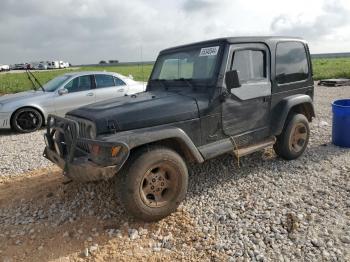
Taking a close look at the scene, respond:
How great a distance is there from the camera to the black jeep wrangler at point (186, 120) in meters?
3.72

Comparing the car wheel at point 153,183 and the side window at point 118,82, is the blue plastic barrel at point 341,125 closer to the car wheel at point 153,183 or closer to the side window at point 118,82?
the car wheel at point 153,183

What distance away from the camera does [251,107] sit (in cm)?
487

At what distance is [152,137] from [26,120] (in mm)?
6502

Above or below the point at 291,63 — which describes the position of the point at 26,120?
below

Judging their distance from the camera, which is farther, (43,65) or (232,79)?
(43,65)

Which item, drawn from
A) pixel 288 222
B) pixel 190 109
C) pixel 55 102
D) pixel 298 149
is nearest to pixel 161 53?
pixel 190 109

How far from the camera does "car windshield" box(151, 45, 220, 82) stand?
4539 mm

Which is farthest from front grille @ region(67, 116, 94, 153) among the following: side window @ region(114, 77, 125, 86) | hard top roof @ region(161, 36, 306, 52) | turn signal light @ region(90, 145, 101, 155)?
side window @ region(114, 77, 125, 86)

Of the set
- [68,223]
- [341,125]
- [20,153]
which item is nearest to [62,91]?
[20,153]

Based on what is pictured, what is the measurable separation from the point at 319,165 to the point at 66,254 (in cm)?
403

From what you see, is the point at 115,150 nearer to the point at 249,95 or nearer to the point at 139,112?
the point at 139,112

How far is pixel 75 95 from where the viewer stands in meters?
9.33

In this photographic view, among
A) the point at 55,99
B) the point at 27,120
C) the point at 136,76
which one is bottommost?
the point at 27,120

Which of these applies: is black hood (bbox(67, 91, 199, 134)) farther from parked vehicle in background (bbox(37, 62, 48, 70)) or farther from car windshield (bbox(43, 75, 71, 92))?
parked vehicle in background (bbox(37, 62, 48, 70))
